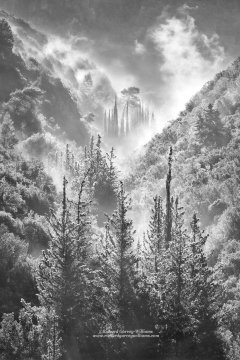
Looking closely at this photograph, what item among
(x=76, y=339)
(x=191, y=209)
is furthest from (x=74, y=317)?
(x=191, y=209)

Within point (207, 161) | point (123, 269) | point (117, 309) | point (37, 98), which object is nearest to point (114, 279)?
point (123, 269)

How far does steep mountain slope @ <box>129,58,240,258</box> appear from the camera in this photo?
251ft

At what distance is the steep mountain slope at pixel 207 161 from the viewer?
76438 mm

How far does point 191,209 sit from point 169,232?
24801 mm

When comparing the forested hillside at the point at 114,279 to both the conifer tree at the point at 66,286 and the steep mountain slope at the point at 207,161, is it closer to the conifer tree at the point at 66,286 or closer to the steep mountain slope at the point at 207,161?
the conifer tree at the point at 66,286

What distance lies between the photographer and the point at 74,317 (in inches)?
1577

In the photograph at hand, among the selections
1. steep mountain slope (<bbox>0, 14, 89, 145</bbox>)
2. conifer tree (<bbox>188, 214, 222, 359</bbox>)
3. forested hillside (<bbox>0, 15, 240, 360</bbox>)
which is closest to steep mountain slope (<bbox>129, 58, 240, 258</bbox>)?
forested hillside (<bbox>0, 15, 240, 360</bbox>)

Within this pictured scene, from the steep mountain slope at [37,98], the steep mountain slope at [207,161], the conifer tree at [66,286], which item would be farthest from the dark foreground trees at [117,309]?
the steep mountain slope at [37,98]

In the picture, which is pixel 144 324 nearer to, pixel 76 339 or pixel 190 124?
pixel 76 339

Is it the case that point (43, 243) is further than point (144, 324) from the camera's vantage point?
Yes

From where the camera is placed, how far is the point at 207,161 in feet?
305

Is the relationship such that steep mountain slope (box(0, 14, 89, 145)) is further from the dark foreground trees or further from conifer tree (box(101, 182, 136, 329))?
the dark foreground trees

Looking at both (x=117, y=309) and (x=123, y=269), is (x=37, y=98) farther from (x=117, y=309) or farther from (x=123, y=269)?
(x=117, y=309)

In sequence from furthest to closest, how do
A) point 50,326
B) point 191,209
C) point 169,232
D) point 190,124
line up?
point 190,124 < point 191,209 < point 169,232 < point 50,326
